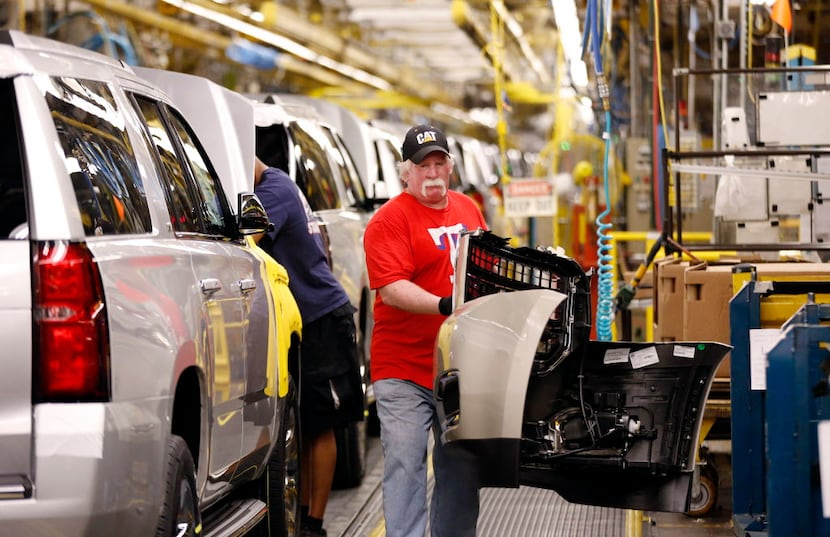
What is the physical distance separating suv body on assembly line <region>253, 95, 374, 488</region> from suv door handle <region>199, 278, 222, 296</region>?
379 centimetres

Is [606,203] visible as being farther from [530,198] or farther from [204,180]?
[530,198]

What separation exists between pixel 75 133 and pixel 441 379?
5.43 feet

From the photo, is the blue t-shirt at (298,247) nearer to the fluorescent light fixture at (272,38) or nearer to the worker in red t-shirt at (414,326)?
the worker in red t-shirt at (414,326)

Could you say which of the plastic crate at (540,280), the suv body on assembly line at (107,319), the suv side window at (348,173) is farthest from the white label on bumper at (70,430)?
the suv side window at (348,173)

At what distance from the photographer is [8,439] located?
427cm

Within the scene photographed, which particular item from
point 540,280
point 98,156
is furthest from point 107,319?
point 540,280

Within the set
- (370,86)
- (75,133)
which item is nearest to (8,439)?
(75,133)

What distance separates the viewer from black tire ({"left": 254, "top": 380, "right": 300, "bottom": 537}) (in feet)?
23.3

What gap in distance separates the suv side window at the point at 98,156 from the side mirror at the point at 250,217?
1266 millimetres

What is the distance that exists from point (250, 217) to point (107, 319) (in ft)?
7.10

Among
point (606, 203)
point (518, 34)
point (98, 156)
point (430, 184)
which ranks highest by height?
point (518, 34)

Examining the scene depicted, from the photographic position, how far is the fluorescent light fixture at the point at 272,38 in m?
23.2

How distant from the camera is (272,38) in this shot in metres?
27.8

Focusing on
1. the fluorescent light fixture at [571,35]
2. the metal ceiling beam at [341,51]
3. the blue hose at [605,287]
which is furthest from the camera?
the metal ceiling beam at [341,51]
